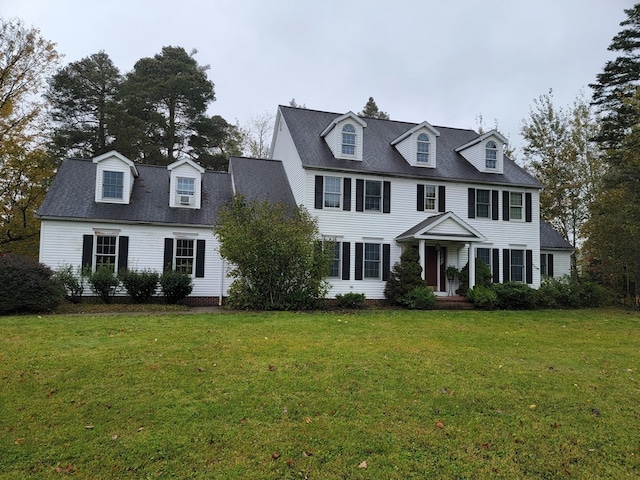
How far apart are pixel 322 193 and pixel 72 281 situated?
970 cm

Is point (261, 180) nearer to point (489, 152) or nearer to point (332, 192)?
point (332, 192)

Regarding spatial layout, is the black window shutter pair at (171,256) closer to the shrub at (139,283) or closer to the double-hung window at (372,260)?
the shrub at (139,283)

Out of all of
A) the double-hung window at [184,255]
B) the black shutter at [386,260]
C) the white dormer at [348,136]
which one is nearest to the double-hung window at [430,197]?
the black shutter at [386,260]

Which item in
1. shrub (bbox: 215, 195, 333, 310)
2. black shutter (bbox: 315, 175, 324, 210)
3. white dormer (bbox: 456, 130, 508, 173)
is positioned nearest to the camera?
shrub (bbox: 215, 195, 333, 310)

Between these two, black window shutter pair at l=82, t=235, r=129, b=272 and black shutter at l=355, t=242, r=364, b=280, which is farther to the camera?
black shutter at l=355, t=242, r=364, b=280

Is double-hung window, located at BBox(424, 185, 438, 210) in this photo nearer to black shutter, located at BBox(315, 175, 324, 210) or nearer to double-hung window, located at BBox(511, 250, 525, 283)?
double-hung window, located at BBox(511, 250, 525, 283)


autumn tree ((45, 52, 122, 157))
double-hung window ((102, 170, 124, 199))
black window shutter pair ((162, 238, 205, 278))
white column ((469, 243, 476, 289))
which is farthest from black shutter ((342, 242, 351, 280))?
autumn tree ((45, 52, 122, 157))

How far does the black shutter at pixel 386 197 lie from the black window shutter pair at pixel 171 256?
7.69 meters

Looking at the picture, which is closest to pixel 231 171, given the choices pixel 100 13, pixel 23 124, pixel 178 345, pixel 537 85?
pixel 100 13

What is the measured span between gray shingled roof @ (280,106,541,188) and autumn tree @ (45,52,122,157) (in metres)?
15.1

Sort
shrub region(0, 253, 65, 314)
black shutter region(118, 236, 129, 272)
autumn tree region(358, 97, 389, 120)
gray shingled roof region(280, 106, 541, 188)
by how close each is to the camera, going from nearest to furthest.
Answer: shrub region(0, 253, 65, 314) → black shutter region(118, 236, 129, 272) → gray shingled roof region(280, 106, 541, 188) → autumn tree region(358, 97, 389, 120)

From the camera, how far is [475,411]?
4.54 metres

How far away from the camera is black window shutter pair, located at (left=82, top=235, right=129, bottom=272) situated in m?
15.3

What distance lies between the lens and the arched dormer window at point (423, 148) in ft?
61.3
